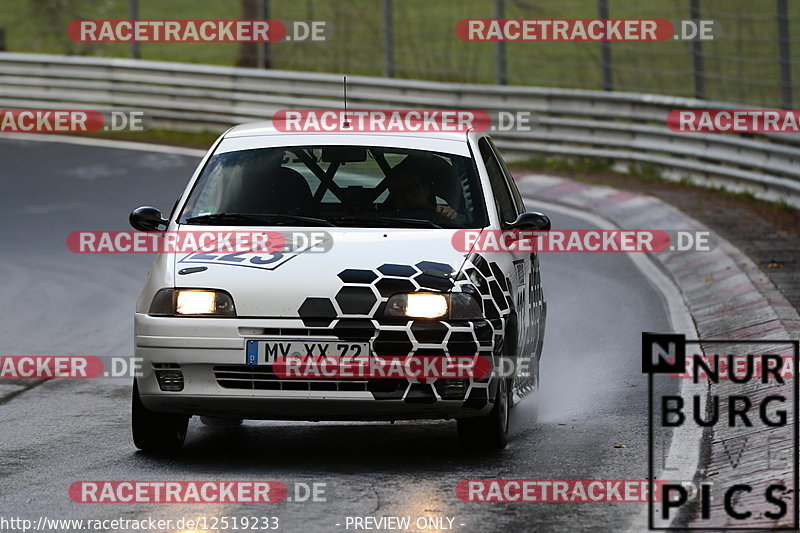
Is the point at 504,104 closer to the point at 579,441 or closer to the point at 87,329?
the point at 87,329

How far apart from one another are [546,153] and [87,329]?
10027 millimetres

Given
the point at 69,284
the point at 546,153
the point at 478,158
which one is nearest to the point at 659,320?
the point at 478,158

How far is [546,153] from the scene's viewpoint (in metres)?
21.3

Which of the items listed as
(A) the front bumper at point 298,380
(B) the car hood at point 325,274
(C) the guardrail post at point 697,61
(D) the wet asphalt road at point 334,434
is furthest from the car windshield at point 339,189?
(C) the guardrail post at point 697,61

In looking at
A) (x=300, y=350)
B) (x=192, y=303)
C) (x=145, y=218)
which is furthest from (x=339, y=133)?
(x=300, y=350)

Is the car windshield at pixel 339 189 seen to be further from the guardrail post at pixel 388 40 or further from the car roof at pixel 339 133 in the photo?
the guardrail post at pixel 388 40

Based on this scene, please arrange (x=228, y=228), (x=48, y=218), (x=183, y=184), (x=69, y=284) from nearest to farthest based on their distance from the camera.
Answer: (x=228, y=228) → (x=69, y=284) → (x=48, y=218) → (x=183, y=184)

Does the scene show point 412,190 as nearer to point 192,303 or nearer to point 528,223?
point 528,223

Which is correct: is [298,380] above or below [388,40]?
below

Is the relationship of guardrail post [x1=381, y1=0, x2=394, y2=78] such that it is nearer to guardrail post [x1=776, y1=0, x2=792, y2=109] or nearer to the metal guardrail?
the metal guardrail

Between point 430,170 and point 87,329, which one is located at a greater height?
point 430,170

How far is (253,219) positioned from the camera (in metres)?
8.40

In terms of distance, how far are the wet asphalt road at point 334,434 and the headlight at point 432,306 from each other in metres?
0.76

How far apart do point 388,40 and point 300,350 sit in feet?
51.9
